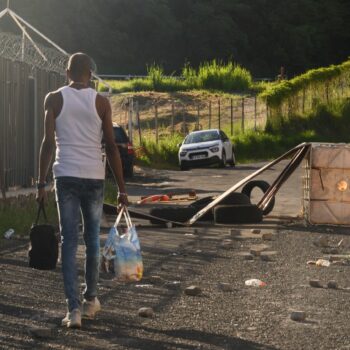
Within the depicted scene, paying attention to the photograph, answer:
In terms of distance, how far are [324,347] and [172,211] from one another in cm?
1042

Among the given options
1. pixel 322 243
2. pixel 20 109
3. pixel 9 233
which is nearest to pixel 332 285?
pixel 322 243

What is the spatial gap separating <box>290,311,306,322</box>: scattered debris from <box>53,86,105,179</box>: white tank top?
1.72 m

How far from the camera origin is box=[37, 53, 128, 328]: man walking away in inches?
360

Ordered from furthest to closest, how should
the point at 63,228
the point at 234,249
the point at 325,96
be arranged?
the point at 325,96, the point at 234,249, the point at 63,228

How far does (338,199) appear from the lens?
60.4 ft

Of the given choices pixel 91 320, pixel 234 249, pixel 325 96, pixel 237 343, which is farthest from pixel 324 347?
pixel 325 96

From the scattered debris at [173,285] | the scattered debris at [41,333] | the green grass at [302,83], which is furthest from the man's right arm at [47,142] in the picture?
the green grass at [302,83]

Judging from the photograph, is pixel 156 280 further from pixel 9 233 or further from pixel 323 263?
pixel 9 233

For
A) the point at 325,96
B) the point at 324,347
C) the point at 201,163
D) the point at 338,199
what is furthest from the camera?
the point at 325,96

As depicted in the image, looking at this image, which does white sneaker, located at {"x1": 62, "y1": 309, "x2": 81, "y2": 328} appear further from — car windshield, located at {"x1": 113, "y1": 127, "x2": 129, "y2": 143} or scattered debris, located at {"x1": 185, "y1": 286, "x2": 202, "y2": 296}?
car windshield, located at {"x1": 113, "y1": 127, "x2": 129, "y2": 143}

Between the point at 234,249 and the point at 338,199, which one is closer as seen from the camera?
the point at 234,249

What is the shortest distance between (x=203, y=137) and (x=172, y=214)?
2716 cm

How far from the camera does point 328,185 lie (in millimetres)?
18516

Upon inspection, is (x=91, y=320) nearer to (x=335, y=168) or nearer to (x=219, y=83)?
(x=335, y=168)
